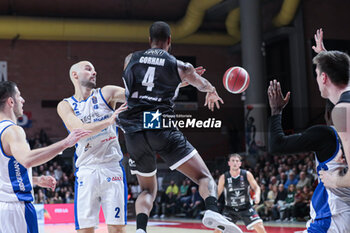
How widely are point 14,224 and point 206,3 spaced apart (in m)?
17.2

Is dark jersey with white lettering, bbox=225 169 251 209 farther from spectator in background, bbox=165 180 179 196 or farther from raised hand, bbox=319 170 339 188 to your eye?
spectator in background, bbox=165 180 179 196

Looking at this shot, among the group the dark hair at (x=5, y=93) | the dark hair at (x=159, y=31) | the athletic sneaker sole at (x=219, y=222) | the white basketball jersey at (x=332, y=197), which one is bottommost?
the athletic sneaker sole at (x=219, y=222)

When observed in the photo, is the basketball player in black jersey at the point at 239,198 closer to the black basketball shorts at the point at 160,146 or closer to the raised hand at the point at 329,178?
the black basketball shorts at the point at 160,146

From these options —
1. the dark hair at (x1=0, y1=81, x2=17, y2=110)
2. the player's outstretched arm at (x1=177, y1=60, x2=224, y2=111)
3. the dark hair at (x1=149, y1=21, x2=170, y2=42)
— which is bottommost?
the dark hair at (x1=0, y1=81, x2=17, y2=110)

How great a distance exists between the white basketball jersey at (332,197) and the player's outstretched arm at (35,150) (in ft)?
6.12

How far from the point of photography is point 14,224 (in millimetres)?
4066

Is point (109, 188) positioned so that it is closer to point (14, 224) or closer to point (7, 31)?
point (14, 224)

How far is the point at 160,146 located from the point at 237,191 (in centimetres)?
472

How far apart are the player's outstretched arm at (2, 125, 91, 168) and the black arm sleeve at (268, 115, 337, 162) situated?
4.90ft

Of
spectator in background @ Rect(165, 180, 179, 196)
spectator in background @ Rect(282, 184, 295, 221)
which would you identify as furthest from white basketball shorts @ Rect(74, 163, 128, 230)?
spectator in background @ Rect(165, 180, 179, 196)

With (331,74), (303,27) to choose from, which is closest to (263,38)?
(303,27)

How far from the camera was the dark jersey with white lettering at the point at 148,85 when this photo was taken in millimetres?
4414

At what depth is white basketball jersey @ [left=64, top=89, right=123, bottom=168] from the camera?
5266 mm

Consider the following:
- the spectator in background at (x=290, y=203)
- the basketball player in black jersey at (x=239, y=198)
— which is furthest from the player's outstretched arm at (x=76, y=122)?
the spectator in background at (x=290, y=203)
